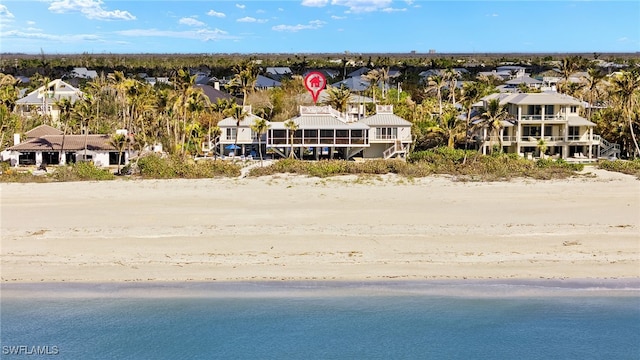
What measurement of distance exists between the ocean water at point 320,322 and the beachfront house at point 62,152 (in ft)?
73.0

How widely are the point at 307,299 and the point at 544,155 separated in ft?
93.2

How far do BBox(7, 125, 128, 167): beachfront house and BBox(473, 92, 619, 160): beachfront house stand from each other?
22.2 meters

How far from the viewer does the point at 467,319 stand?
17.5 metres

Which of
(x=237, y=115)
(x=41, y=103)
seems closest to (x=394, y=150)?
(x=237, y=115)

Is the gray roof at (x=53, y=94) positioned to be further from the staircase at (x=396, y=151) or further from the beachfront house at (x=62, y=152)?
the staircase at (x=396, y=151)

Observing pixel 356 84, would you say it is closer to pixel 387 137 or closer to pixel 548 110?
pixel 387 137

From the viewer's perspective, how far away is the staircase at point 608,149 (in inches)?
1702

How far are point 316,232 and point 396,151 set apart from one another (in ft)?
65.9

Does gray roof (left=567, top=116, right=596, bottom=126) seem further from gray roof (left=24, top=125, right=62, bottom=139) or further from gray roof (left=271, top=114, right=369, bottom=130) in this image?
gray roof (left=24, top=125, right=62, bottom=139)

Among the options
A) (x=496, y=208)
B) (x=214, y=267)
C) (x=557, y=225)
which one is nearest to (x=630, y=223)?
(x=557, y=225)

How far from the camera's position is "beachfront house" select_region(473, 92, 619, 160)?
1672 inches

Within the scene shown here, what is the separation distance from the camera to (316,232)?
23219 millimetres

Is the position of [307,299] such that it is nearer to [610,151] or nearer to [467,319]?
[467,319]

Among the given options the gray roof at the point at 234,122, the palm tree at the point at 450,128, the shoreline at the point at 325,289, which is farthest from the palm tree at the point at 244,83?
the shoreline at the point at 325,289
